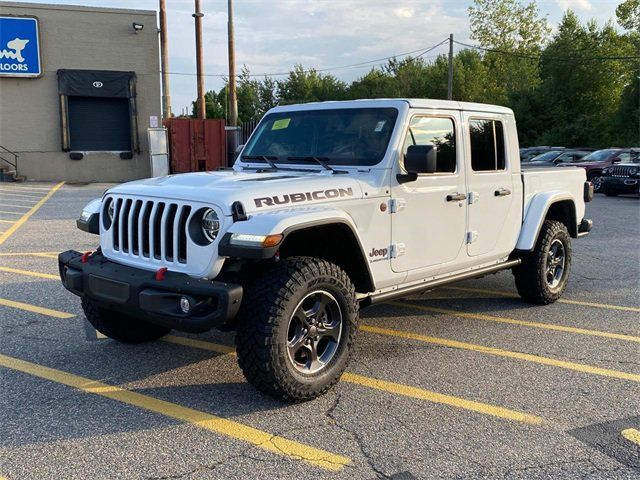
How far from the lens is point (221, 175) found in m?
4.52

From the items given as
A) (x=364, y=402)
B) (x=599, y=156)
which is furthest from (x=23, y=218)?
(x=599, y=156)

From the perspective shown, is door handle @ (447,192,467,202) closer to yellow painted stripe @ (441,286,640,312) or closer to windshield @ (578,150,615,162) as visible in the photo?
yellow painted stripe @ (441,286,640,312)

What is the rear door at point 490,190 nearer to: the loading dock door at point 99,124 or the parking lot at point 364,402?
the parking lot at point 364,402

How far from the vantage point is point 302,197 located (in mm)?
3959

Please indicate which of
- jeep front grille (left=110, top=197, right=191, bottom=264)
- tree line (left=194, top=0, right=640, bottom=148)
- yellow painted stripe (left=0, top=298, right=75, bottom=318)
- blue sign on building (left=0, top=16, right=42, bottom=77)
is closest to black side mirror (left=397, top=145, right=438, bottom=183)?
jeep front grille (left=110, top=197, right=191, bottom=264)

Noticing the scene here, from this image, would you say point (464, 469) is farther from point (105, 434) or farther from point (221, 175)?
point (221, 175)

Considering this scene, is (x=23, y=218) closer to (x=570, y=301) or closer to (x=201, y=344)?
(x=201, y=344)

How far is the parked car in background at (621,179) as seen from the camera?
19.2 metres

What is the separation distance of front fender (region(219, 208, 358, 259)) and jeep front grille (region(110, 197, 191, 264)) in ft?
Answer: 1.21

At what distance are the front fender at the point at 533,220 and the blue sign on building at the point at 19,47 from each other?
21888 mm

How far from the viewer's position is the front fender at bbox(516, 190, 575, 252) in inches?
230

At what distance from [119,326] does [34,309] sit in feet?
5.17

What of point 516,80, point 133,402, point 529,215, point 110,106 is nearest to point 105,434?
point 133,402

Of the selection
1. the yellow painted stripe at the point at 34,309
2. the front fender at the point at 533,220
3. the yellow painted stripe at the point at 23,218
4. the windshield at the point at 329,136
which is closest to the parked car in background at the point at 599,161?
the front fender at the point at 533,220
